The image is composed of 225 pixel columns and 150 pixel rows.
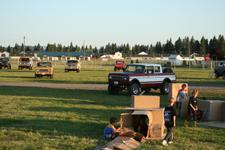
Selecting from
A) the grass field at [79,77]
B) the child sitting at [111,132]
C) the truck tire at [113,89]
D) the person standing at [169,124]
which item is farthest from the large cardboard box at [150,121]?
the grass field at [79,77]

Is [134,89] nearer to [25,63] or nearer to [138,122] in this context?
[138,122]

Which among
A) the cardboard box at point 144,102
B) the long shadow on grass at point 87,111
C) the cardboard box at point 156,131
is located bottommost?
the long shadow on grass at point 87,111

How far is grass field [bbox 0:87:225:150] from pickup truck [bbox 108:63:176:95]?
574 centimetres

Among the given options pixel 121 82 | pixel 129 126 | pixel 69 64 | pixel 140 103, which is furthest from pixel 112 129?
pixel 69 64

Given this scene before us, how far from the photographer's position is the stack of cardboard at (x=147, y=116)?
38.9 feet

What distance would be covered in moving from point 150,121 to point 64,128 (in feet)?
8.64

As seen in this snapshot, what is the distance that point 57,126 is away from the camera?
43.9ft

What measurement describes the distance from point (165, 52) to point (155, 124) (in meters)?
169

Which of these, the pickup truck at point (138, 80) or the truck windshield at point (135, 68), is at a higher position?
the truck windshield at point (135, 68)

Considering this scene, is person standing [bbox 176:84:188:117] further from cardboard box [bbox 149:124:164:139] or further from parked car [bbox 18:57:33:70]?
parked car [bbox 18:57:33:70]

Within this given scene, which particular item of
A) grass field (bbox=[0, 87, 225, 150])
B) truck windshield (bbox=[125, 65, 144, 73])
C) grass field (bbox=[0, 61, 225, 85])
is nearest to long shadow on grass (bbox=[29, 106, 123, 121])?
grass field (bbox=[0, 87, 225, 150])

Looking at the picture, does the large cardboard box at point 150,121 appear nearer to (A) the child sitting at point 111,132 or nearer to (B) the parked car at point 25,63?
(A) the child sitting at point 111,132

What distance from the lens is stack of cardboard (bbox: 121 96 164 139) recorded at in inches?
467

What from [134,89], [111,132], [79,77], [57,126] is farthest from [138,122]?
[79,77]
